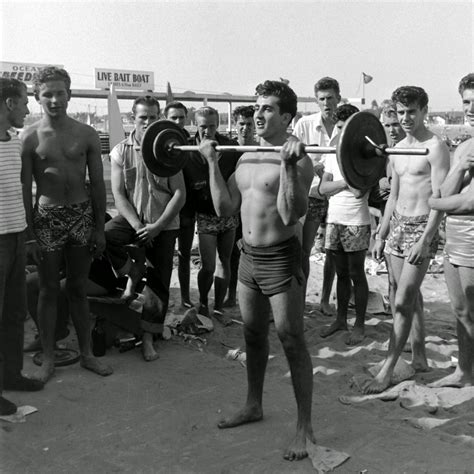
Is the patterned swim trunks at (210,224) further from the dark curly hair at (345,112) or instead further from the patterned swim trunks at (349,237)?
the dark curly hair at (345,112)

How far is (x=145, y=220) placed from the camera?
4910mm

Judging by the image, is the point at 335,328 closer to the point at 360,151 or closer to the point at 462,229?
the point at 462,229

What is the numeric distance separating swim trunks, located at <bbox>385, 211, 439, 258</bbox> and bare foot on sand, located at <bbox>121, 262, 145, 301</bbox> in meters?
2.08

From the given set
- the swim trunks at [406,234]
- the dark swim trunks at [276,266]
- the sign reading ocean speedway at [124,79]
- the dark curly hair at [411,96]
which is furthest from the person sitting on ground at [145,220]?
the sign reading ocean speedway at [124,79]

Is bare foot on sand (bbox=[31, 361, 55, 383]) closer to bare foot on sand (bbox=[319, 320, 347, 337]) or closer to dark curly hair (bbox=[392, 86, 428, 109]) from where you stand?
bare foot on sand (bbox=[319, 320, 347, 337])

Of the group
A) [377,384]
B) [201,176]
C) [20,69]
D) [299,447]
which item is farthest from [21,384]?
[20,69]

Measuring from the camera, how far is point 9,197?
3861mm

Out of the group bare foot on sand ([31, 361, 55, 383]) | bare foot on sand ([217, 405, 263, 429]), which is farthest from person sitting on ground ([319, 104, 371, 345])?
bare foot on sand ([31, 361, 55, 383])

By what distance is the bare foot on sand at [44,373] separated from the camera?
14.0ft

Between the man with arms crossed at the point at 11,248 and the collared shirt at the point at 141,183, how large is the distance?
3.39 feet

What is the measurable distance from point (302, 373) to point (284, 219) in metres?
0.89

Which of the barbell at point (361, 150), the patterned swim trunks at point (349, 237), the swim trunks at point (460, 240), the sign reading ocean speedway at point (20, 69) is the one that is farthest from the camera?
the sign reading ocean speedway at point (20, 69)

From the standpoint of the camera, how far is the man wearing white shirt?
5.55m

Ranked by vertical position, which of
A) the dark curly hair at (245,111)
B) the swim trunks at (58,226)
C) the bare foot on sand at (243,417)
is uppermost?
the dark curly hair at (245,111)
